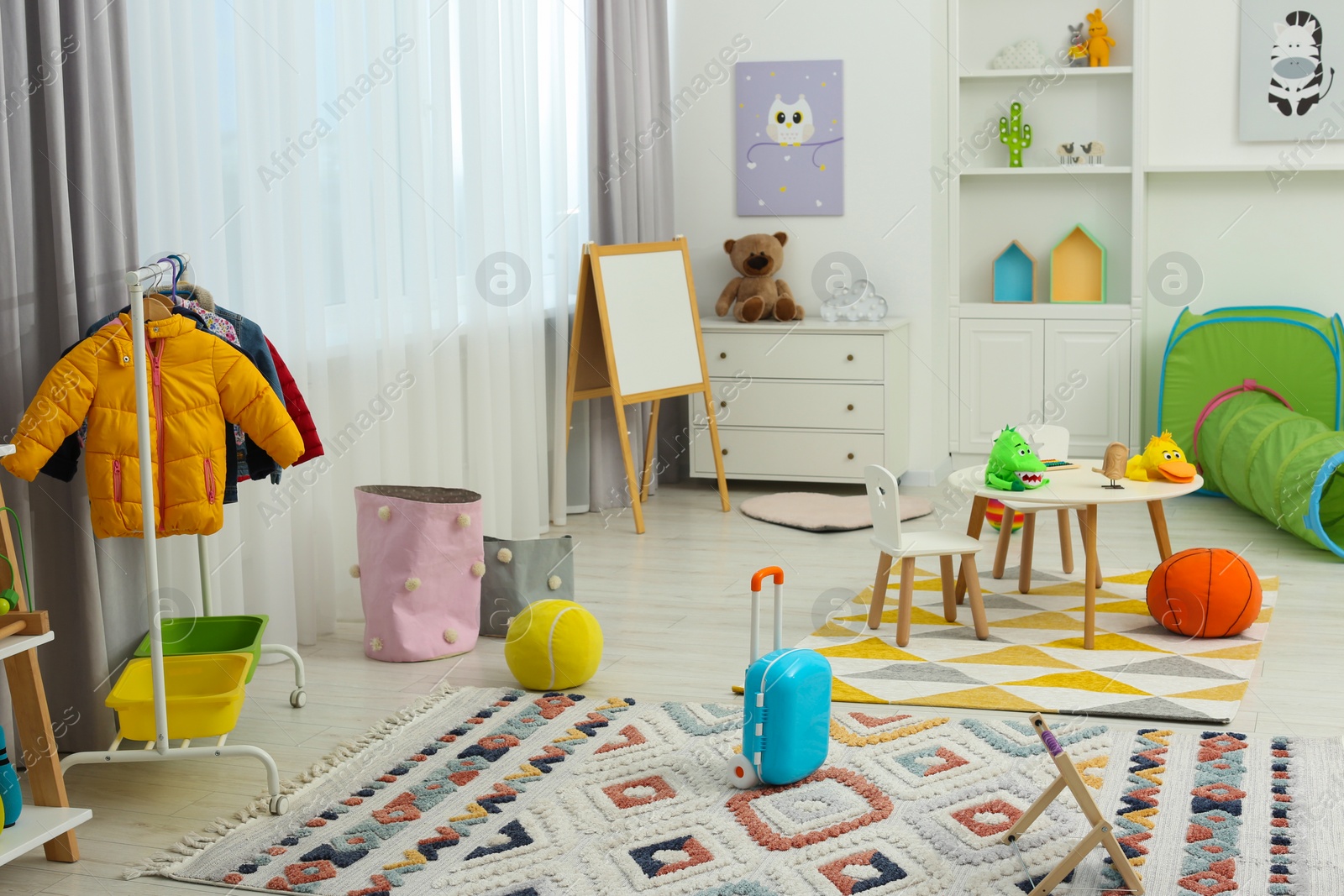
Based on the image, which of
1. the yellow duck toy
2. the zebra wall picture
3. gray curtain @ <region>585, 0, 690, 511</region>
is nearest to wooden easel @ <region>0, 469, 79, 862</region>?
the yellow duck toy

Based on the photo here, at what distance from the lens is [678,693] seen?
3.15 metres

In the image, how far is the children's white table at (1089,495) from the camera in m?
3.36

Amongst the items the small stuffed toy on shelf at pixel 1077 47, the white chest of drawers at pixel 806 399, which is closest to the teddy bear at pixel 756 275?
the white chest of drawers at pixel 806 399

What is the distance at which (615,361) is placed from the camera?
4.96 metres

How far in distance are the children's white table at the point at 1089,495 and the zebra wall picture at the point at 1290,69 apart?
8.00 ft

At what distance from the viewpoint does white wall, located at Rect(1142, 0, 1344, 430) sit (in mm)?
5480

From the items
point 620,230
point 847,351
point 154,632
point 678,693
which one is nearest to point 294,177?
point 154,632

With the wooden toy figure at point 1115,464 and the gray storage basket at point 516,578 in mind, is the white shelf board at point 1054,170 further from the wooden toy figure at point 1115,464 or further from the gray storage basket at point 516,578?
the gray storage basket at point 516,578

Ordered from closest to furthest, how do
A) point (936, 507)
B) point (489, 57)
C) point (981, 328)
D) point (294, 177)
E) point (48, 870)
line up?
1. point (48, 870)
2. point (294, 177)
3. point (489, 57)
4. point (936, 507)
5. point (981, 328)

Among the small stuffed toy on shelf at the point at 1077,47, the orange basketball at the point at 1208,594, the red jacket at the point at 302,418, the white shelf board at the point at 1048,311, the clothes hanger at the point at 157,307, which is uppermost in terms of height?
the small stuffed toy on shelf at the point at 1077,47

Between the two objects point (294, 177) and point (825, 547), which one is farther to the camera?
point (825, 547)

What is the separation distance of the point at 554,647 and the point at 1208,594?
1.64 metres

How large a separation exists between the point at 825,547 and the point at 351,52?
7.21 ft

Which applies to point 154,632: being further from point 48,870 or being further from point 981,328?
point 981,328
